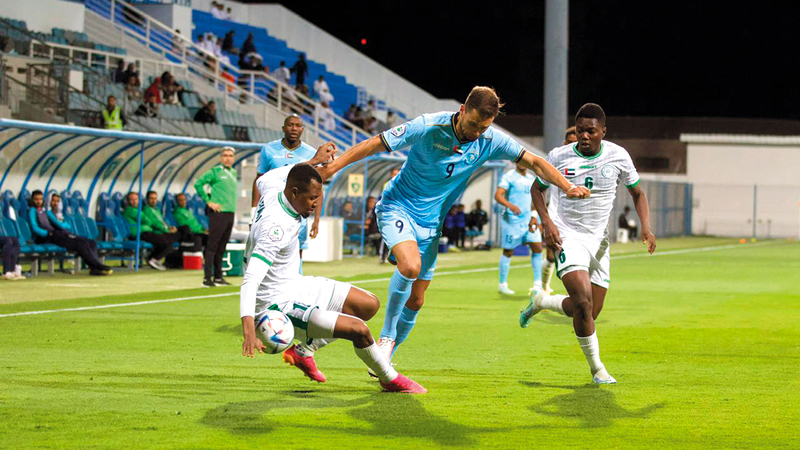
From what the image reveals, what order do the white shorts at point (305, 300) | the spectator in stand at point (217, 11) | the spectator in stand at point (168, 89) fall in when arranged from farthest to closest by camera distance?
the spectator in stand at point (217, 11) → the spectator in stand at point (168, 89) → the white shorts at point (305, 300)

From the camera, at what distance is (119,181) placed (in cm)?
2328

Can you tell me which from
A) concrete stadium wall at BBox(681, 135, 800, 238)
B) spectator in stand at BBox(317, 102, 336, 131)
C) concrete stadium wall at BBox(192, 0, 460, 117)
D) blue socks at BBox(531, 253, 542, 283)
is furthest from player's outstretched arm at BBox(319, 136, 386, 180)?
concrete stadium wall at BBox(681, 135, 800, 238)

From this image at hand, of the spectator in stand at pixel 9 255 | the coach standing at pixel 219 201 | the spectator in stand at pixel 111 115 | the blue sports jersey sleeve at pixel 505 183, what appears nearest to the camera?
the coach standing at pixel 219 201

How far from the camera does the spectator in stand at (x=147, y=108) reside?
28.1 metres

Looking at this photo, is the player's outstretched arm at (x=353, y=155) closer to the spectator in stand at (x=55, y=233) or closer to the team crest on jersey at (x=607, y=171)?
the team crest on jersey at (x=607, y=171)

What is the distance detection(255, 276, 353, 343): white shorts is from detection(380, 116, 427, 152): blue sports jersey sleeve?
3.50 feet

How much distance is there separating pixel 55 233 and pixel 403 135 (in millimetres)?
12704

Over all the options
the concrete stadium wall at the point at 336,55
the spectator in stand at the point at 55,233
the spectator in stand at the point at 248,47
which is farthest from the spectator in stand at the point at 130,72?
the concrete stadium wall at the point at 336,55

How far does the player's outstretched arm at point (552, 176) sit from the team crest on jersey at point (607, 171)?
44.0 inches

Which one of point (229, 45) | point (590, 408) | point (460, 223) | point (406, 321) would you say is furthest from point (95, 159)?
point (229, 45)

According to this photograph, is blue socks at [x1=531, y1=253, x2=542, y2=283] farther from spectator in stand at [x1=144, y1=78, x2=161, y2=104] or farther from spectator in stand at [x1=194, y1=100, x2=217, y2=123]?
spectator in stand at [x1=194, y1=100, x2=217, y2=123]

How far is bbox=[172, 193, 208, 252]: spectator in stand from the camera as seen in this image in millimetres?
22875

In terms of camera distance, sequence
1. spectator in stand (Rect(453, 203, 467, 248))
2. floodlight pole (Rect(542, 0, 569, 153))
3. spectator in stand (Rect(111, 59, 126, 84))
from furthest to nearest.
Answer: floodlight pole (Rect(542, 0, 569, 153))
spectator in stand (Rect(453, 203, 467, 248))
spectator in stand (Rect(111, 59, 126, 84))

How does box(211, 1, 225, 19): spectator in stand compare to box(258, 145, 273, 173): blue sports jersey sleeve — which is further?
box(211, 1, 225, 19): spectator in stand
